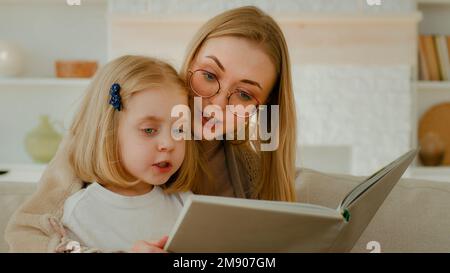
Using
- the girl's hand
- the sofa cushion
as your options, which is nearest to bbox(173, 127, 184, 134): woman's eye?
the girl's hand

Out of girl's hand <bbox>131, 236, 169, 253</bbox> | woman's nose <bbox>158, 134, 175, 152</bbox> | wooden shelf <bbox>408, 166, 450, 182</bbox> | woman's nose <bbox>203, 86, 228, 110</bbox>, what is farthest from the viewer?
wooden shelf <bbox>408, 166, 450, 182</bbox>

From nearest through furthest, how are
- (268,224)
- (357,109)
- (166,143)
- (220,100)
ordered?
(268,224)
(166,143)
(220,100)
(357,109)

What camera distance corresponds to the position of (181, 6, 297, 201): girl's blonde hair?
1.20 meters

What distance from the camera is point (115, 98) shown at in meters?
1.04

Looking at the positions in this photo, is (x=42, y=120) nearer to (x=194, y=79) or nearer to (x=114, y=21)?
(x=114, y=21)

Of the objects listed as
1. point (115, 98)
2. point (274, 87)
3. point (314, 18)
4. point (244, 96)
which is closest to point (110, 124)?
point (115, 98)

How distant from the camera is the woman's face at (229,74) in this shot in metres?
1.13

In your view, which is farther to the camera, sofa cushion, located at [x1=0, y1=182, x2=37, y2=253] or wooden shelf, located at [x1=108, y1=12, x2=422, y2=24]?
wooden shelf, located at [x1=108, y1=12, x2=422, y2=24]

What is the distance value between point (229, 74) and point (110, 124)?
0.24 meters

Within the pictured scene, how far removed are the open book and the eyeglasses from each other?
0.36 meters

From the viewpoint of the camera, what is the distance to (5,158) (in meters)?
3.75

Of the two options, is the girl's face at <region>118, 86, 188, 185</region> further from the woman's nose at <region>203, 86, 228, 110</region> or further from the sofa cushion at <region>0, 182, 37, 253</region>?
the sofa cushion at <region>0, 182, 37, 253</region>

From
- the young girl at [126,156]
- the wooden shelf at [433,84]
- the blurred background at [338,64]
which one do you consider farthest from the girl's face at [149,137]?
the wooden shelf at [433,84]

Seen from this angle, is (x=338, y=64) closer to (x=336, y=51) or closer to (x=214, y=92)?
(x=336, y=51)
